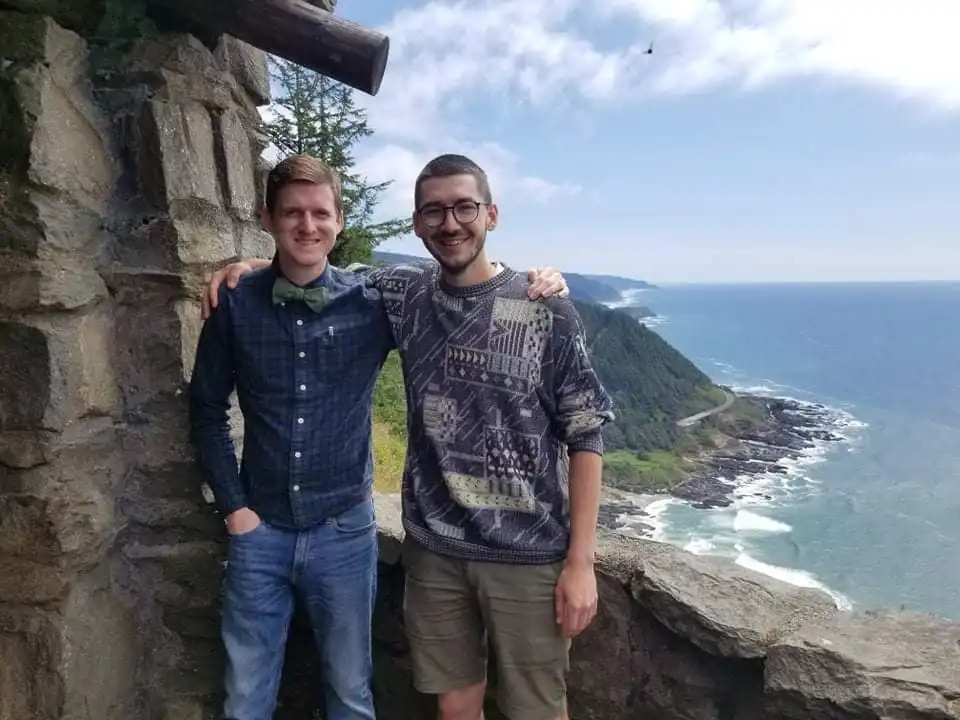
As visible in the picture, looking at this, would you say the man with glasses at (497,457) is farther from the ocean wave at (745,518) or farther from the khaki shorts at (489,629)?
the ocean wave at (745,518)

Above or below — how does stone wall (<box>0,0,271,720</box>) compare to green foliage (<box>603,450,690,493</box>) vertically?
above

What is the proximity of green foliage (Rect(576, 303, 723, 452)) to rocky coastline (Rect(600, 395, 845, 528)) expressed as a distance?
3021mm

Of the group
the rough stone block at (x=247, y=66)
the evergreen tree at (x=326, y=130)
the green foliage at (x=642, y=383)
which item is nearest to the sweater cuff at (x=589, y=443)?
the rough stone block at (x=247, y=66)

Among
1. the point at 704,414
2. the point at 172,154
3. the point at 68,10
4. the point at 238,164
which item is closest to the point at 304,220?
the point at 172,154

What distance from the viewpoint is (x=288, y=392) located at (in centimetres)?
226

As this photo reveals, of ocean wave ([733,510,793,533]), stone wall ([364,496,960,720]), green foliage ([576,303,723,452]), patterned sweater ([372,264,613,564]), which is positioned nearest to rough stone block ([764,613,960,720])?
stone wall ([364,496,960,720])

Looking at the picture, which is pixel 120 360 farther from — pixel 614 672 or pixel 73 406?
pixel 614 672

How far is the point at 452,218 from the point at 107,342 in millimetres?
1218

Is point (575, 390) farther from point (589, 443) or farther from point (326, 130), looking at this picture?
point (326, 130)

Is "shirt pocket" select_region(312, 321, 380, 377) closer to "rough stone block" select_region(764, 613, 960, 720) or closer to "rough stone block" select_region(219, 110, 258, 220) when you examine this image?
"rough stone block" select_region(219, 110, 258, 220)

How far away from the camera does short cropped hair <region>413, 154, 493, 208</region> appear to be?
6.84 ft

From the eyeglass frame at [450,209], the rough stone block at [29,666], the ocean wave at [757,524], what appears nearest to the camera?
the eyeglass frame at [450,209]

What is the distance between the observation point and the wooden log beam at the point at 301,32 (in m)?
2.33

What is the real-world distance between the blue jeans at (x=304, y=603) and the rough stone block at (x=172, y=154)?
108 cm
